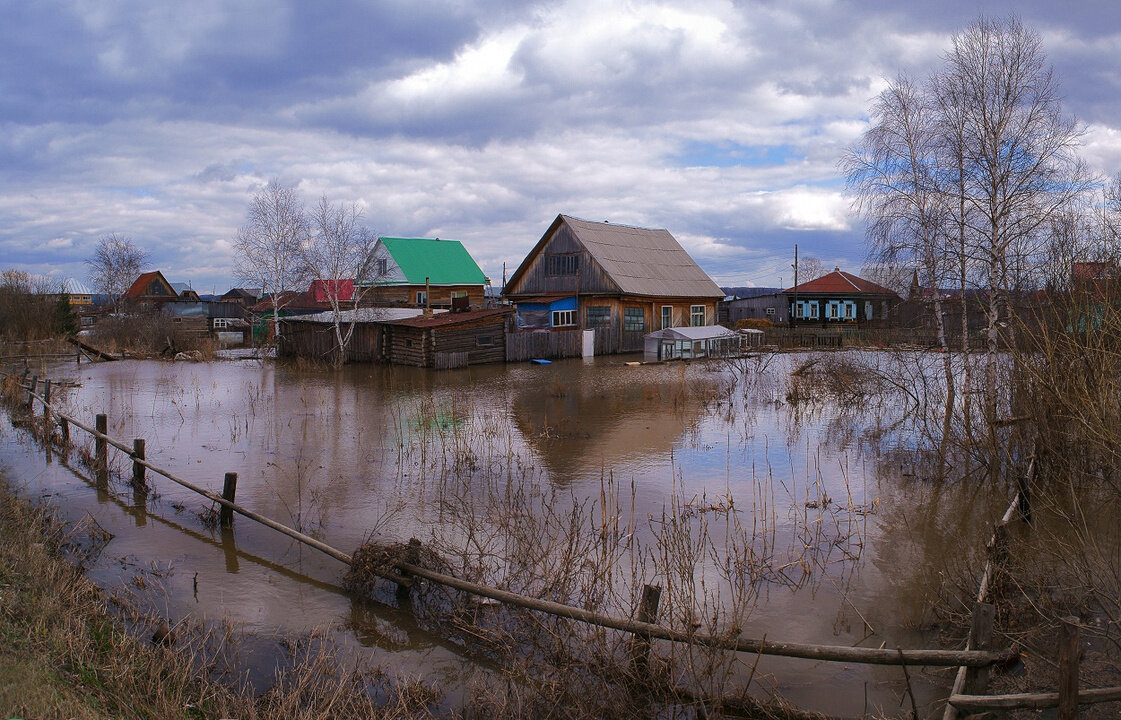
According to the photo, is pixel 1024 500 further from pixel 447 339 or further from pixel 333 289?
pixel 333 289

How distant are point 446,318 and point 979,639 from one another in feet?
94.7

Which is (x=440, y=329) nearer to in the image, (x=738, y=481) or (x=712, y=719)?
(x=738, y=481)

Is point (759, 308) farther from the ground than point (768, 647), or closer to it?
farther from the ground

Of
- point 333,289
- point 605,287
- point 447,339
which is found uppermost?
point 605,287

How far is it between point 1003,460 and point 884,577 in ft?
17.3

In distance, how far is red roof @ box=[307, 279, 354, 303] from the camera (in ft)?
112

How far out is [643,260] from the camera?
42719 mm

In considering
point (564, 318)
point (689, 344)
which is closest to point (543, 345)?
point (564, 318)

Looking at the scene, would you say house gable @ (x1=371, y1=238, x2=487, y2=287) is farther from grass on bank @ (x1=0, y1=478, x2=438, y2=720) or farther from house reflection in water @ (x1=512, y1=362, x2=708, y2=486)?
grass on bank @ (x1=0, y1=478, x2=438, y2=720)

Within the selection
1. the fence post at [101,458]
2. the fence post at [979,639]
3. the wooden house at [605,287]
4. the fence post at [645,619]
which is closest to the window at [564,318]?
the wooden house at [605,287]

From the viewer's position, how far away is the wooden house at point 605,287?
127ft

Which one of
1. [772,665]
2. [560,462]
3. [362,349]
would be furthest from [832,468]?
[362,349]

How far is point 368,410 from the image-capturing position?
20.3m

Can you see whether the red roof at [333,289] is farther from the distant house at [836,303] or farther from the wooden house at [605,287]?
the distant house at [836,303]
